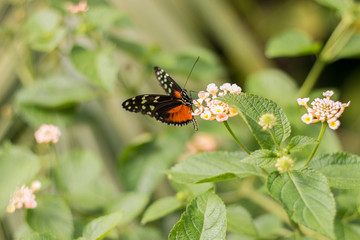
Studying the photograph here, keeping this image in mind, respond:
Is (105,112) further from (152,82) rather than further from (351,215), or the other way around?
(351,215)

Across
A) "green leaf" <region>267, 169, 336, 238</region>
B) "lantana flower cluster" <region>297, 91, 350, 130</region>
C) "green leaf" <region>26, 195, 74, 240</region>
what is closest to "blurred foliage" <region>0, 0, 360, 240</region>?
"green leaf" <region>26, 195, 74, 240</region>

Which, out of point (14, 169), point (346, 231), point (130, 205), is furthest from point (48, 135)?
point (346, 231)

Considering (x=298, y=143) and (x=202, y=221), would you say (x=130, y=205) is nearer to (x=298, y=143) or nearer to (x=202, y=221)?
(x=202, y=221)

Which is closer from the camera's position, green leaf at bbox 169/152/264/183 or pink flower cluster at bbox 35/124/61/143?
green leaf at bbox 169/152/264/183

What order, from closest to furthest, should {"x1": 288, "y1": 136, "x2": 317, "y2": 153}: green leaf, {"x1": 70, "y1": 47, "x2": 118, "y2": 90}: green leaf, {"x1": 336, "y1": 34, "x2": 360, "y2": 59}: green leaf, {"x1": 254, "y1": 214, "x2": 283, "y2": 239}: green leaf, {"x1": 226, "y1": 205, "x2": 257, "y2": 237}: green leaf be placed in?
{"x1": 288, "y1": 136, "x2": 317, "y2": 153}: green leaf
{"x1": 226, "y1": 205, "x2": 257, "y2": 237}: green leaf
{"x1": 254, "y1": 214, "x2": 283, "y2": 239}: green leaf
{"x1": 70, "y1": 47, "x2": 118, "y2": 90}: green leaf
{"x1": 336, "y1": 34, "x2": 360, "y2": 59}: green leaf

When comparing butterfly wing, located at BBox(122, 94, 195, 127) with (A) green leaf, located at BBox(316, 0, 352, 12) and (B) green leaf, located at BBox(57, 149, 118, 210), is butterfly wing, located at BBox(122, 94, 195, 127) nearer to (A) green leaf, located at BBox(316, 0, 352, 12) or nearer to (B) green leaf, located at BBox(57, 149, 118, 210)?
(B) green leaf, located at BBox(57, 149, 118, 210)

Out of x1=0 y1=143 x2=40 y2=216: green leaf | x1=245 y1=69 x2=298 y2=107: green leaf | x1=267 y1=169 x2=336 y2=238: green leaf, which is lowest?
x1=0 y1=143 x2=40 y2=216: green leaf
